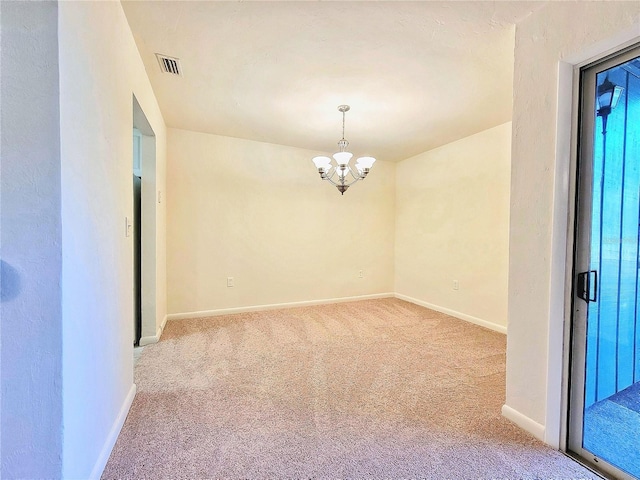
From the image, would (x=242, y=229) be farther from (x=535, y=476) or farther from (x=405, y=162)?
(x=535, y=476)

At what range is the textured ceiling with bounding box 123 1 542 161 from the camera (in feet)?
5.57

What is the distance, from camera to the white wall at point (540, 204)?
1.54 metres

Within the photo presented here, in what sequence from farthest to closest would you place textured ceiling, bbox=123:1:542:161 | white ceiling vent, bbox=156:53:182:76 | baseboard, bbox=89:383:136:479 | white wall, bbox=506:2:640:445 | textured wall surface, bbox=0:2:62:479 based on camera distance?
white ceiling vent, bbox=156:53:182:76 < textured ceiling, bbox=123:1:542:161 < white wall, bbox=506:2:640:445 < baseboard, bbox=89:383:136:479 < textured wall surface, bbox=0:2:62:479

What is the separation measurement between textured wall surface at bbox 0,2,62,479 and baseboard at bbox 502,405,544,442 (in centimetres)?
223

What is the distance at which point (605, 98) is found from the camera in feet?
4.99

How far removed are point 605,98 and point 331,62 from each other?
165 cm

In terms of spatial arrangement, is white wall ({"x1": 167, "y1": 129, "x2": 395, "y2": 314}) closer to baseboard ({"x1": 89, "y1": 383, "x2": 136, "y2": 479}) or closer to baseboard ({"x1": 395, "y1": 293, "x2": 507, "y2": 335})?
baseboard ({"x1": 395, "y1": 293, "x2": 507, "y2": 335})

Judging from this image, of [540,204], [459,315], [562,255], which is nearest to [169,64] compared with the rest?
[540,204]

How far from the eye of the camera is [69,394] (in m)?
1.06

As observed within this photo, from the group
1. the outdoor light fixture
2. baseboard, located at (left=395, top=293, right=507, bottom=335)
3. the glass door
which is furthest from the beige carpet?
the outdoor light fixture

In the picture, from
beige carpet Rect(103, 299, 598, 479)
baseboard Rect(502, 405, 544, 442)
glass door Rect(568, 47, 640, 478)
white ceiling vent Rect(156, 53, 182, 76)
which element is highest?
white ceiling vent Rect(156, 53, 182, 76)

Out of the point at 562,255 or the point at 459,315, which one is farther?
the point at 459,315

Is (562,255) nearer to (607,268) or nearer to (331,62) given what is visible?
(607,268)

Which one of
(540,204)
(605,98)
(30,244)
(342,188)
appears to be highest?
(605,98)
